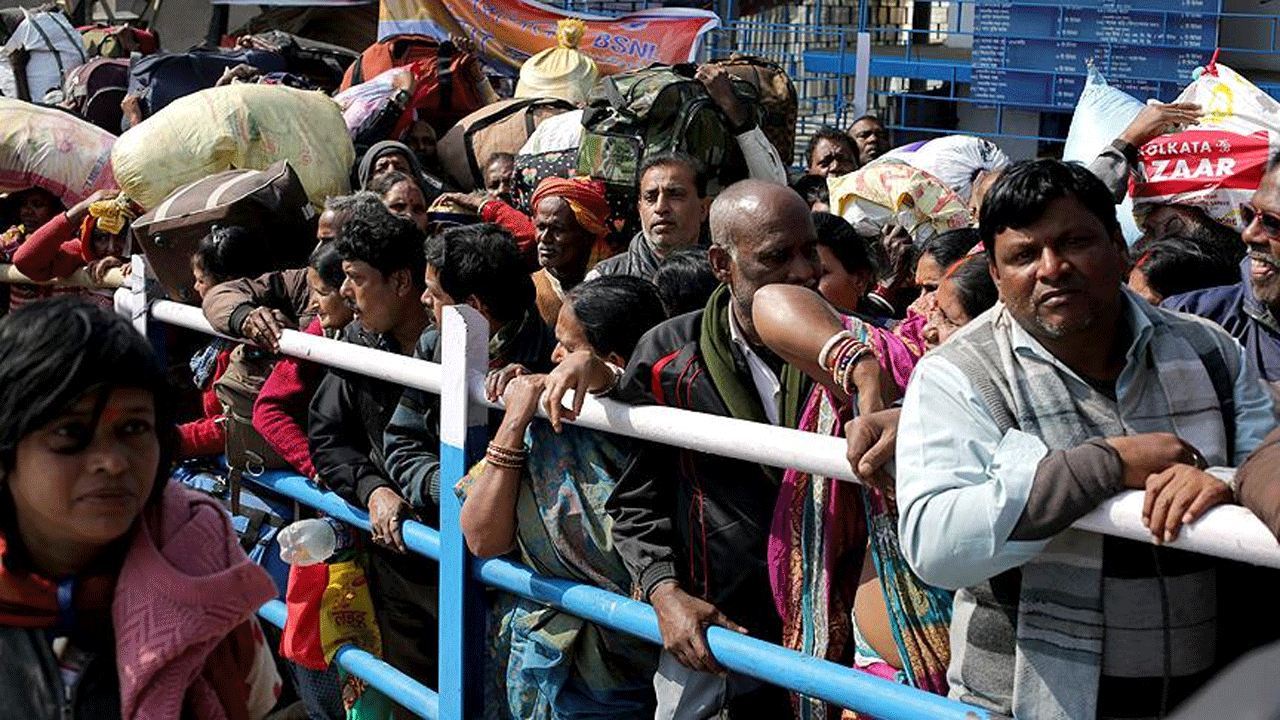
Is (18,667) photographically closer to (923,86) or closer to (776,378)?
(776,378)

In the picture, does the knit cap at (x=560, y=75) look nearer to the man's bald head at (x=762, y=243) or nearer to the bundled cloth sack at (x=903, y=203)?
the bundled cloth sack at (x=903, y=203)

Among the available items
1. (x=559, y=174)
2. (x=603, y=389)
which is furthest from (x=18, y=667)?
(x=559, y=174)

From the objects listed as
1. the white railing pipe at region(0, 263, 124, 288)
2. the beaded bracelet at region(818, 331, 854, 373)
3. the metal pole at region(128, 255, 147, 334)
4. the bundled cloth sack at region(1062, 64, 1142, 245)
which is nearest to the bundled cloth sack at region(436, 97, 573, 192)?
the white railing pipe at region(0, 263, 124, 288)

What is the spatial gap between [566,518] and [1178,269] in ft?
6.34

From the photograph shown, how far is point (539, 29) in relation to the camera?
10625 millimetres

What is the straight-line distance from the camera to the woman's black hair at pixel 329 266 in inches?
172

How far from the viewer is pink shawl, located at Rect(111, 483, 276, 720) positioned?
6.93 feet

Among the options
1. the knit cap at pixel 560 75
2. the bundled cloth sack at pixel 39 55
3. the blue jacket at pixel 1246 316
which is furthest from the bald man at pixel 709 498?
the bundled cloth sack at pixel 39 55

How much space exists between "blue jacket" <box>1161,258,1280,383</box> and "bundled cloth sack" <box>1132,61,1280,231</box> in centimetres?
95

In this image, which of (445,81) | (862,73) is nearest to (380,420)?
(445,81)

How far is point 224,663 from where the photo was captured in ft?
7.48

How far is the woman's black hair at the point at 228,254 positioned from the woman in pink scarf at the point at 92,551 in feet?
9.89

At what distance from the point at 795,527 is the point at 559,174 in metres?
2.99

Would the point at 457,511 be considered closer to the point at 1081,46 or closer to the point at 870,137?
the point at 870,137
